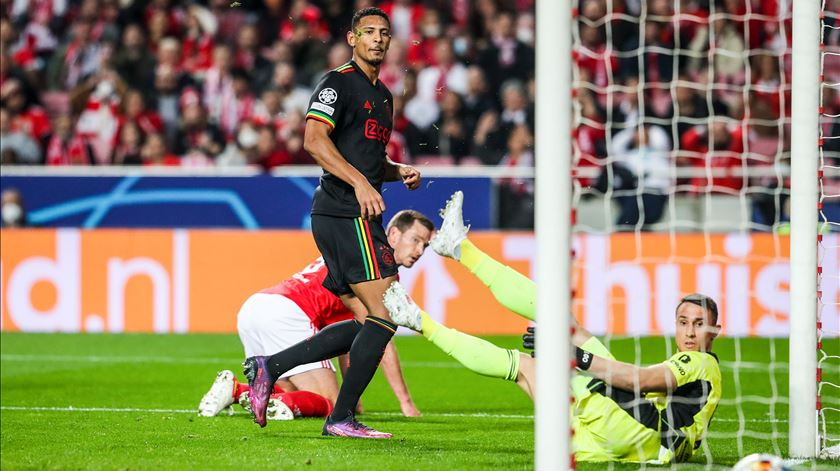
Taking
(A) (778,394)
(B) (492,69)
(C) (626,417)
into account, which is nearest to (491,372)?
(C) (626,417)

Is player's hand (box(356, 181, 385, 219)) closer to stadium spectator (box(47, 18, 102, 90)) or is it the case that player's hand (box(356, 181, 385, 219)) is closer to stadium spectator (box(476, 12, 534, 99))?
stadium spectator (box(476, 12, 534, 99))

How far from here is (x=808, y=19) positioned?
5.71 metres

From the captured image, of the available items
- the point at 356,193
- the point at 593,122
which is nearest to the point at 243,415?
the point at 356,193

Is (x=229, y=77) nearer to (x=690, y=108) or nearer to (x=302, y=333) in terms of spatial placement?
(x=690, y=108)

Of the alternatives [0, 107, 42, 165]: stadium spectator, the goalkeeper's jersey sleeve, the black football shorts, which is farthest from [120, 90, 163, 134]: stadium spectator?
the goalkeeper's jersey sleeve

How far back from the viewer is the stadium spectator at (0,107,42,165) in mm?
14641

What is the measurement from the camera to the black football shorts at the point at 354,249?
604 cm

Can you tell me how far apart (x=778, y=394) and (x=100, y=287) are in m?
6.91

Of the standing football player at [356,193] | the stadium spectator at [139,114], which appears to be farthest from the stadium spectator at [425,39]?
the standing football player at [356,193]

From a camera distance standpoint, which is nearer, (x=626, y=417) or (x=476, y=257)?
(x=626, y=417)

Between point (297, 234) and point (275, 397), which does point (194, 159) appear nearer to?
point (297, 234)

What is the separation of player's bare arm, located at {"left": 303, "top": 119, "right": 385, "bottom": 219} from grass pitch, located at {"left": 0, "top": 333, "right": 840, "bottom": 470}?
1.15 metres

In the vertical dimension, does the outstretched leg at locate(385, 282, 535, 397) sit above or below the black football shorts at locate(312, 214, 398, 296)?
below

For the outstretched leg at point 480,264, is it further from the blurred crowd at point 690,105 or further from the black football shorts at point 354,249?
the blurred crowd at point 690,105
